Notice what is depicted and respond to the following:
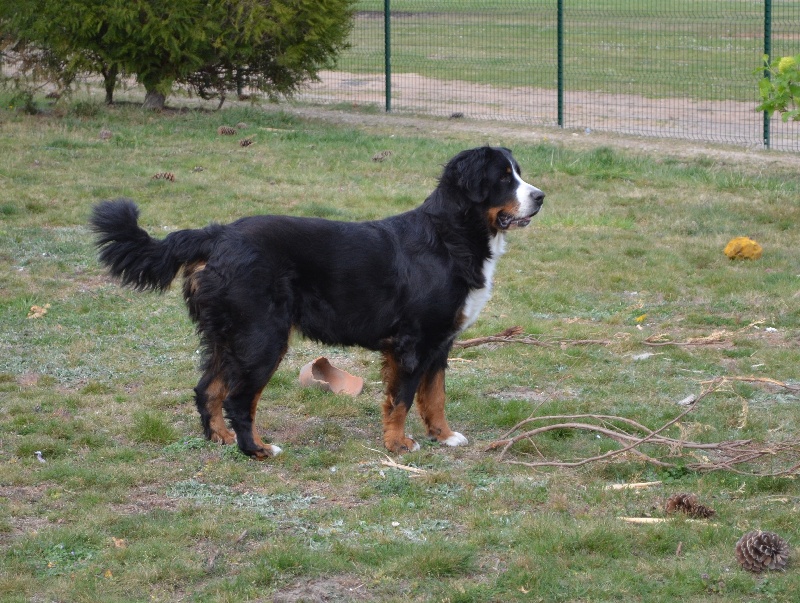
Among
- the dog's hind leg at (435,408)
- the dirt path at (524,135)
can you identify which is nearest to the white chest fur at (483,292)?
the dog's hind leg at (435,408)

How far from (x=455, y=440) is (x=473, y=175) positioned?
5.02ft

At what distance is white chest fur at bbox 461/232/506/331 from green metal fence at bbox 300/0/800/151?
11.1 meters

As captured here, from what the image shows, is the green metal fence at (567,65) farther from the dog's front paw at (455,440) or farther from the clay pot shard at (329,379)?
the dog's front paw at (455,440)

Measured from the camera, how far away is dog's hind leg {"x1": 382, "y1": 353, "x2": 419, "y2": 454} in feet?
18.6

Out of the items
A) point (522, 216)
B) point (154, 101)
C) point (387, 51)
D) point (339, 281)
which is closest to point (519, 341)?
point (522, 216)

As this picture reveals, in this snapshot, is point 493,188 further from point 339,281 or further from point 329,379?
point 329,379

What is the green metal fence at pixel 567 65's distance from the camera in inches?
694

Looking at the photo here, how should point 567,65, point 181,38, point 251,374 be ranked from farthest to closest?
point 567,65
point 181,38
point 251,374

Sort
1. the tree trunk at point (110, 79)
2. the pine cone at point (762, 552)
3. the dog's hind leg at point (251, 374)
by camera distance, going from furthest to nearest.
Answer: the tree trunk at point (110, 79) → the dog's hind leg at point (251, 374) → the pine cone at point (762, 552)

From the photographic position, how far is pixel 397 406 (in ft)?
18.6

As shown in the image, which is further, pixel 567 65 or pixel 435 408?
pixel 567 65

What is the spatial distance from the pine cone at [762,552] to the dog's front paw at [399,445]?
2034 mm

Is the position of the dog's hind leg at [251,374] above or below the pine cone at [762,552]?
above

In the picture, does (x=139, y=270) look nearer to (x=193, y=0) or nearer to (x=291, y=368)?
(x=291, y=368)
